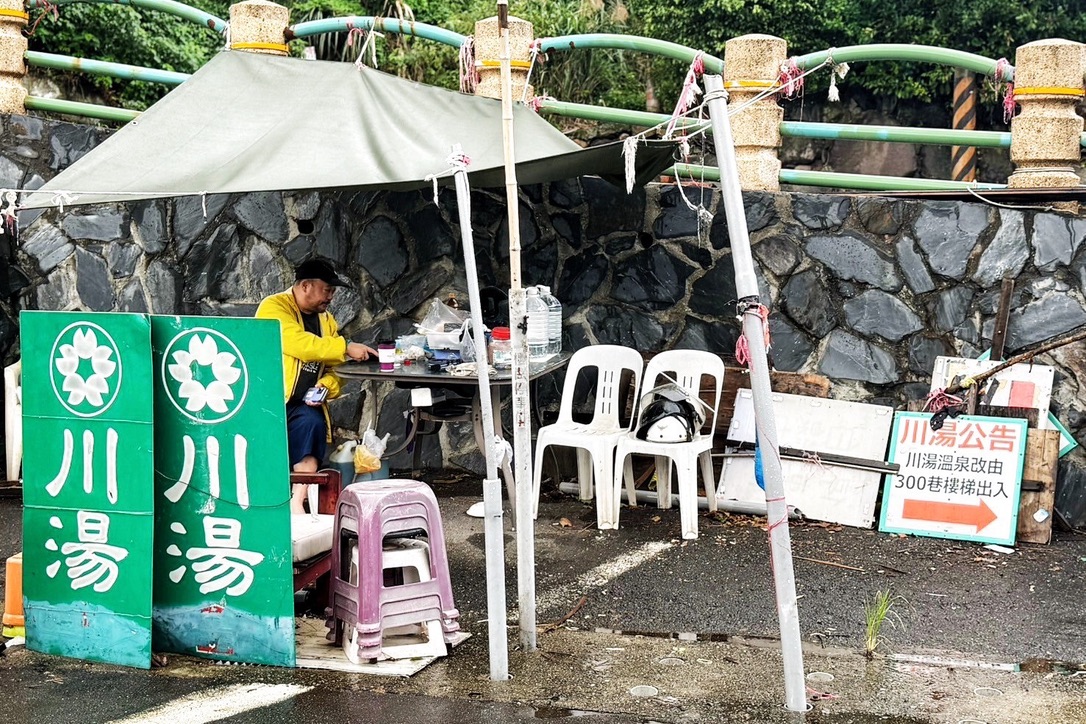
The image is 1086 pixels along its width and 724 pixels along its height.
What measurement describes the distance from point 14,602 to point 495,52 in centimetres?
466

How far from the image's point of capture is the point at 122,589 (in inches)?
184

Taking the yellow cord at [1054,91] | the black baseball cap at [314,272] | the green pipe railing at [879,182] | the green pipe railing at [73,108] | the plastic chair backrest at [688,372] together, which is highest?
the green pipe railing at [73,108]

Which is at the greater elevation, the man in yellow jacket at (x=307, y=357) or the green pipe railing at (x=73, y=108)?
the green pipe railing at (x=73, y=108)

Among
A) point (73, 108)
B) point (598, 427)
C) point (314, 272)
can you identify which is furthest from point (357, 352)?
point (73, 108)

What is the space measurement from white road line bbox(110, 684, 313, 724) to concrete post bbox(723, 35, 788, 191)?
15.3ft

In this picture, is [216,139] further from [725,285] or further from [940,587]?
[940,587]

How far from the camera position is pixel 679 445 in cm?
666

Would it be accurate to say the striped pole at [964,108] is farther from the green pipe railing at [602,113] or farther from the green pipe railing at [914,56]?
the green pipe railing at [602,113]

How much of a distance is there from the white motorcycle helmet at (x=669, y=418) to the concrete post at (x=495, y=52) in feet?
7.78

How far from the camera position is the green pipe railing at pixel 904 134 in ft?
23.5

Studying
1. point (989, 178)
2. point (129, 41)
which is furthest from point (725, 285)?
point (989, 178)

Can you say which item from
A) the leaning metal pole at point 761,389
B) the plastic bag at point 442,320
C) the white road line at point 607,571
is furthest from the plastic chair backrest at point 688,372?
the leaning metal pole at point 761,389

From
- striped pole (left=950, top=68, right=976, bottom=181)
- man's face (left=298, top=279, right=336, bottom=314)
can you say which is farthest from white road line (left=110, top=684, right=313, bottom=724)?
striped pole (left=950, top=68, right=976, bottom=181)

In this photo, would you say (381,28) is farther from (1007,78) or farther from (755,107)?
(1007,78)
